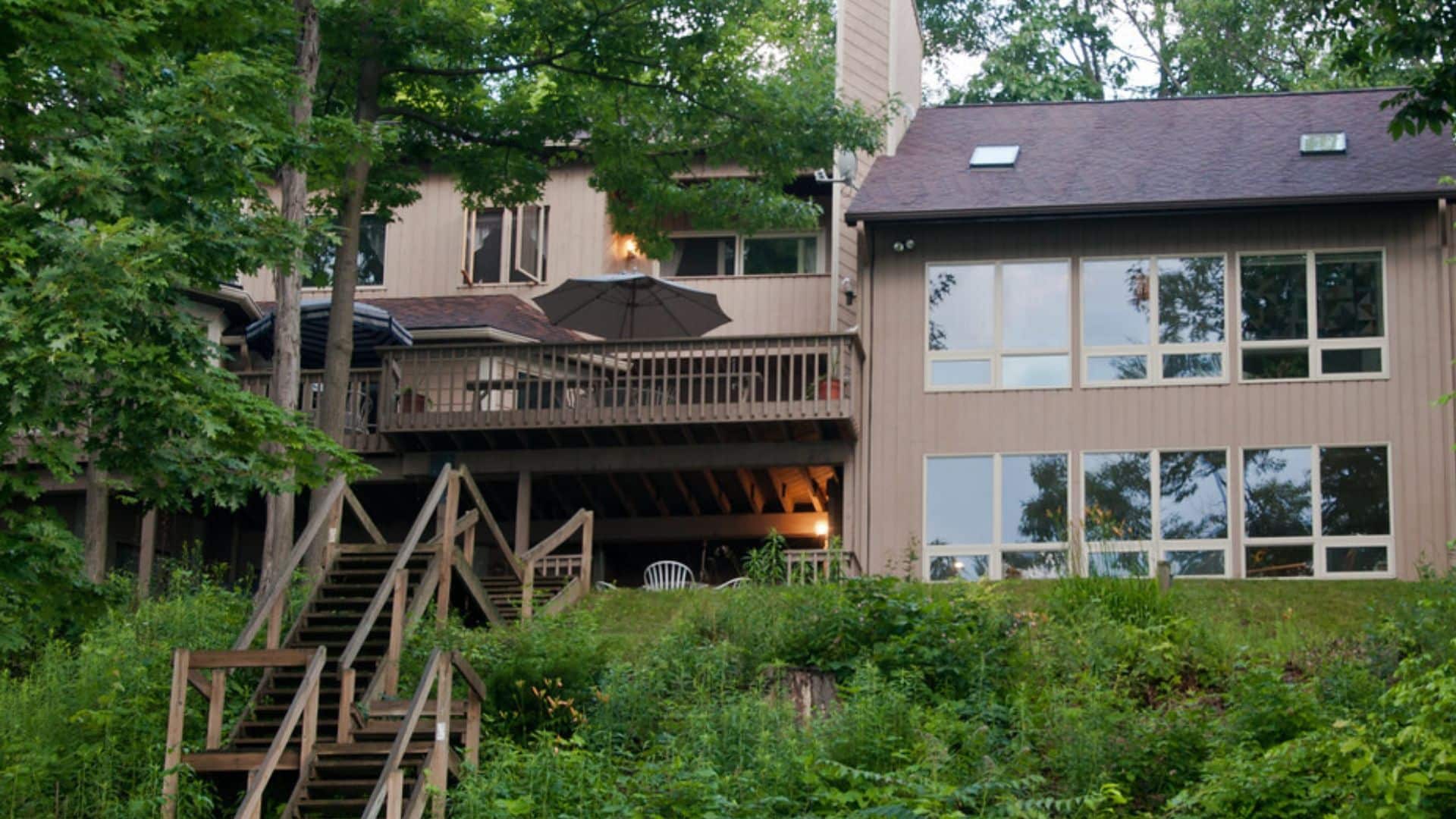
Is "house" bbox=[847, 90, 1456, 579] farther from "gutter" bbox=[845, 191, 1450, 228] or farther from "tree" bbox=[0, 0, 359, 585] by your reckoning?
"tree" bbox=[0, 0, 359, 585]

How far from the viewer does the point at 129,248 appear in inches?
481

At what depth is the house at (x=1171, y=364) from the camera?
71.3 ft

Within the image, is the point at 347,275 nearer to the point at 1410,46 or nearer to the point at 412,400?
the point at 412,400

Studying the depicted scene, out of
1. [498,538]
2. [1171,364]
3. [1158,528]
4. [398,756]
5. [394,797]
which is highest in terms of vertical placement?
[1171,364]

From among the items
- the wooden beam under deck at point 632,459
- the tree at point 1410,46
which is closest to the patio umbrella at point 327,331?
the wooden beam under deck at point 632,459

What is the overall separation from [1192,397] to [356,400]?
393 inches

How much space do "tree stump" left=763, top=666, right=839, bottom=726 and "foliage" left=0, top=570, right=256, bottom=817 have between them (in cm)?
407

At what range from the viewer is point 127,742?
48.3ft

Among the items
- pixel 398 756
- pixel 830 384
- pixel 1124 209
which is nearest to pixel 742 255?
pixel 830 384

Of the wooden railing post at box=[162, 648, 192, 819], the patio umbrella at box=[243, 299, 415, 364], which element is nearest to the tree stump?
the wooden railing post at box=[162, 648, 192, 819]

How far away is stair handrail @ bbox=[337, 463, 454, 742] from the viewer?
13742 millimetres

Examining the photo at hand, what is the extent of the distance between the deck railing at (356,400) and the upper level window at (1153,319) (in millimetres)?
8608

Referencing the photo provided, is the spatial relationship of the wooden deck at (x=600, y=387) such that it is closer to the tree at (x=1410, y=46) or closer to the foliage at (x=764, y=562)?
the foliage at (x=764, y=562)

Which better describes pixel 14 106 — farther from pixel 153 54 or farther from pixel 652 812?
pixel 652 812
